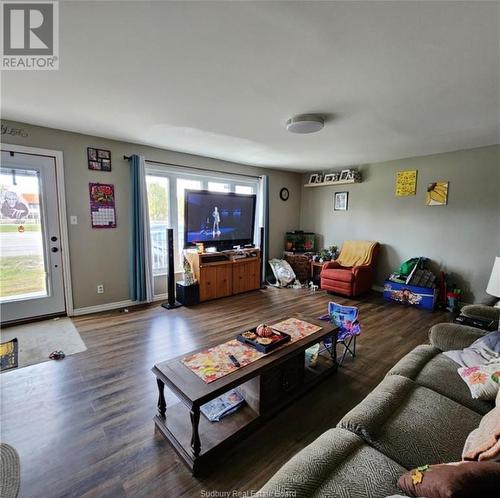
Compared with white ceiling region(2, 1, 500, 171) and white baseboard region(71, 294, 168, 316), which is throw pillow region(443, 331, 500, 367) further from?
white baseboard region(71, 294, 168, 316)

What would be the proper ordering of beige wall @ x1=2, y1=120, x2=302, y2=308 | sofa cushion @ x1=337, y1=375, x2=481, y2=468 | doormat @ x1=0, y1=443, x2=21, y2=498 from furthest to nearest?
1. beige wall @ x1=2, y1=120, x2=302, y2=308
2. doormat @ x1=0, y1=443, x2=21, y2=498
3. sofa cushion @ x1=337, y1=375, x2=481, y2=468

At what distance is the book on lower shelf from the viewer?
68.0 inches

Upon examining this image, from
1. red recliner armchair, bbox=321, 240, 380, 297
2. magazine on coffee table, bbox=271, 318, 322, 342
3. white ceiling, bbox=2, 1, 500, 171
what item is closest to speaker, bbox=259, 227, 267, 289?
red recliner armchair, bbox=321, 240, 380, 297

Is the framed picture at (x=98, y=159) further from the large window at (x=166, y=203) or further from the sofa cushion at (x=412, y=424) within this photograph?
the sofa cushion at (x=412, y=424)

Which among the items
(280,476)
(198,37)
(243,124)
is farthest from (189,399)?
(243,124)

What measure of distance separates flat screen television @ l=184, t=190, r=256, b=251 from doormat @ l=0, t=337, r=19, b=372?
90.1 inches

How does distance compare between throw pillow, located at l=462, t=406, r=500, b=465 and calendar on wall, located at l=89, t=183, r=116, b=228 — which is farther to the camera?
calendar on wall, located at l=89, t=183, r=116, b=228

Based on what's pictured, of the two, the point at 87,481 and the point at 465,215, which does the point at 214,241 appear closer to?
the point at 87,481

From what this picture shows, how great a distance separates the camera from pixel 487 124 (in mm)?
2838

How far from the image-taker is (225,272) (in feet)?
14.7

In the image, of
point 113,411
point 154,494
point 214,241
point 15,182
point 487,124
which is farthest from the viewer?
point 214,241

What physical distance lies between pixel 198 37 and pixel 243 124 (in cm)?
142

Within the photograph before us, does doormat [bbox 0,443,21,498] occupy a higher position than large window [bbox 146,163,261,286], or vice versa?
large window [bbox 146,163,261,286]

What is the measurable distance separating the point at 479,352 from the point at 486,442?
101 cm
